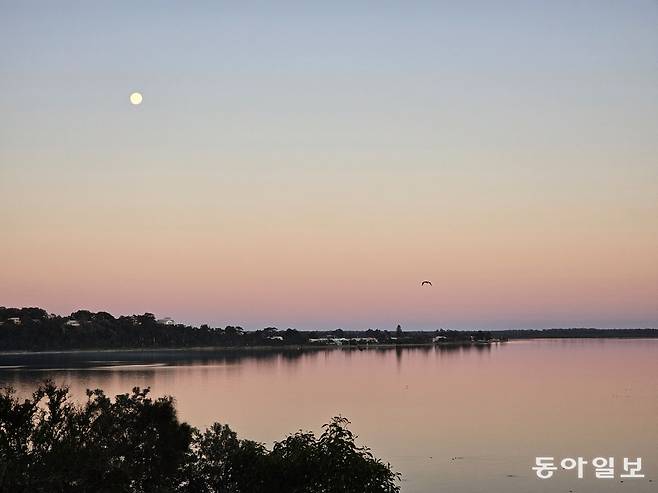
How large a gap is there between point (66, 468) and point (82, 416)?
3.24 metres

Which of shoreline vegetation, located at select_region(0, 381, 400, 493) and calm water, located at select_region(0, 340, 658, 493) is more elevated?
shoreline vegetation, located at select_region(0, 381, 400, 493)

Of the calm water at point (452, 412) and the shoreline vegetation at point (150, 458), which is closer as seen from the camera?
the shoreline vegetation at point (150, 458)

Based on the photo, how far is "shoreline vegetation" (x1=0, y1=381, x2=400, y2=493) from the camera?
2238 centimetres

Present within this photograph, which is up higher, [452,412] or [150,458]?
[150,458]

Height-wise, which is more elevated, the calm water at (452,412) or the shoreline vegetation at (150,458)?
the shoreline vegetation at (150,458)

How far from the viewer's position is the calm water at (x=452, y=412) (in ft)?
175

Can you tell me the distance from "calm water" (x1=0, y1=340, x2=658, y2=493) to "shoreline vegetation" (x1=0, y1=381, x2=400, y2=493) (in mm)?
22313

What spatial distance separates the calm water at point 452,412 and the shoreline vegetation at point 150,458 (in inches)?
878

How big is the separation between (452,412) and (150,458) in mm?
61779

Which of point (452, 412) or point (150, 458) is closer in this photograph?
point (150, 458)

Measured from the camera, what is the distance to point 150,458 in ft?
90.9

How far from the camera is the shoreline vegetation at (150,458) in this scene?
22375 millimetres

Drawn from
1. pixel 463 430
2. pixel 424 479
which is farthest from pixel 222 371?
pixel 424 479

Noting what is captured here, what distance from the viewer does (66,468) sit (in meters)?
23.5
